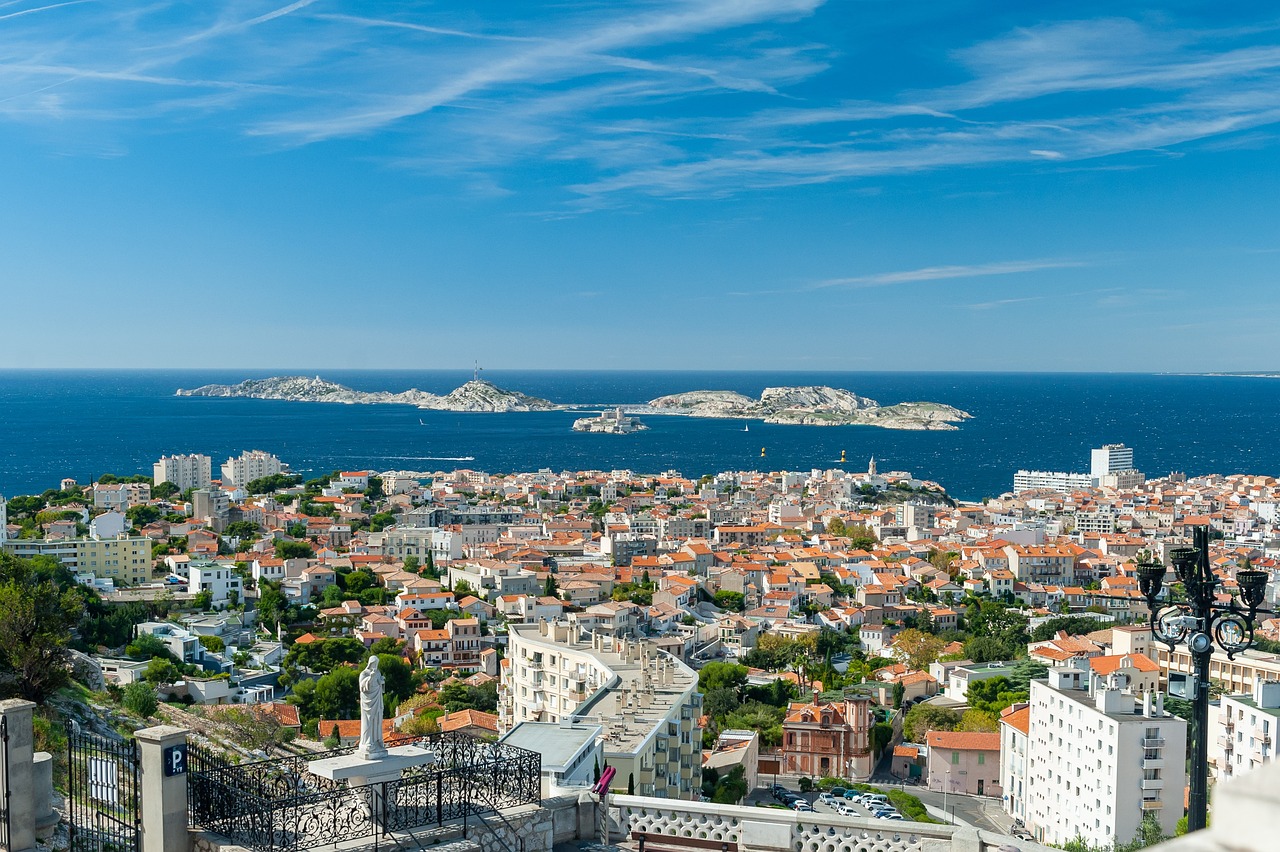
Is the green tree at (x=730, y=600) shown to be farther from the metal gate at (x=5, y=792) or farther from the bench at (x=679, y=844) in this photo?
the metal gate at (x=5, y=792)

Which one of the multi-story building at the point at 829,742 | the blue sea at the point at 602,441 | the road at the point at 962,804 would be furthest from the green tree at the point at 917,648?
the blue sea at the point at 602,441

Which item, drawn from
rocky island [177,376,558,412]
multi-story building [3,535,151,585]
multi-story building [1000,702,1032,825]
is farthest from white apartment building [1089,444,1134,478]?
rocky island [177,376,558,412]

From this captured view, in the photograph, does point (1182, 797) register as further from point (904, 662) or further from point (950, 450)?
point (950, 450)

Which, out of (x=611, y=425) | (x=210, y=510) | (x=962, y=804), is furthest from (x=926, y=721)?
(x=611, y=425)

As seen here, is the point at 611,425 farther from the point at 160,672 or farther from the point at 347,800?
the point at 347,800

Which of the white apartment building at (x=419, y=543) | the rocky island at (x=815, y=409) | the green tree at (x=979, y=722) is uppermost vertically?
the rocky island at (x=815, y=409)

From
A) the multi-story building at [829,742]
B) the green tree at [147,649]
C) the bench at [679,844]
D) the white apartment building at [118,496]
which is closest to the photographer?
the bench at [679,844]

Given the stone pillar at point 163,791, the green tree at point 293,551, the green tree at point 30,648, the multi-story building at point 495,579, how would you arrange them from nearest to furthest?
the stone pillar at point 163,791, the green tree at point 30,648, the multi-story building at point 495,579, the green tree at point 293,551
